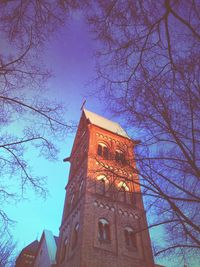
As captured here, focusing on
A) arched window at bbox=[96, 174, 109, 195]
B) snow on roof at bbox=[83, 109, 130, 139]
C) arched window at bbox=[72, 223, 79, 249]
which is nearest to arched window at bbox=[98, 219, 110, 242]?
arched window at bbox=[72, 223, 79, 249]

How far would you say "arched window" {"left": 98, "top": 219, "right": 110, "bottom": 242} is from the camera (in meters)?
13.8

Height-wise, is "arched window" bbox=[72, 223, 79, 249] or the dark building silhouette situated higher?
the dark building silhouette

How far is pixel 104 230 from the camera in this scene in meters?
14.3

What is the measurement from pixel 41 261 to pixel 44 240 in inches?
89.1

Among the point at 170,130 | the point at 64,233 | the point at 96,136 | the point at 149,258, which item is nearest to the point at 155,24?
the point at 170,130

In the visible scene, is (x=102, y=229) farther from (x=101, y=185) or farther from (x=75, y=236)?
(x=101, y=185)

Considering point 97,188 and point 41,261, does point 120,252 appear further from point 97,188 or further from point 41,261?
point 41,261

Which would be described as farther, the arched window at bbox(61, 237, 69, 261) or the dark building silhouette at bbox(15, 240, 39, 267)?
the dark building silhouette at bbox(15, 240, 39, 267)

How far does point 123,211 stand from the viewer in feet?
52.7

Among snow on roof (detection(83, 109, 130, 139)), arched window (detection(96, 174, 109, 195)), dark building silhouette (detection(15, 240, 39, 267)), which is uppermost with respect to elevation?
snow on roof (detection(83, 109, 130, 139))

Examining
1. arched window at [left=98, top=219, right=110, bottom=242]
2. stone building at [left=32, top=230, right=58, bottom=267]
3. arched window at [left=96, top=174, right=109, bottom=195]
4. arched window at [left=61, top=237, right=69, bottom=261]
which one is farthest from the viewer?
stone building at [left=32, top=230, right=58, bottom=267]

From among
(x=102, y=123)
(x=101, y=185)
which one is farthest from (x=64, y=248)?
(x=102, y=123)

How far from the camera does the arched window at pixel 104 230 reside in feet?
45.3

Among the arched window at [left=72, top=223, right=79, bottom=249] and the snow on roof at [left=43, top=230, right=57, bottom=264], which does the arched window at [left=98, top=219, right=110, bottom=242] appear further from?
the snow on roof at [left=43, top=230, right=57, bottom=264]
